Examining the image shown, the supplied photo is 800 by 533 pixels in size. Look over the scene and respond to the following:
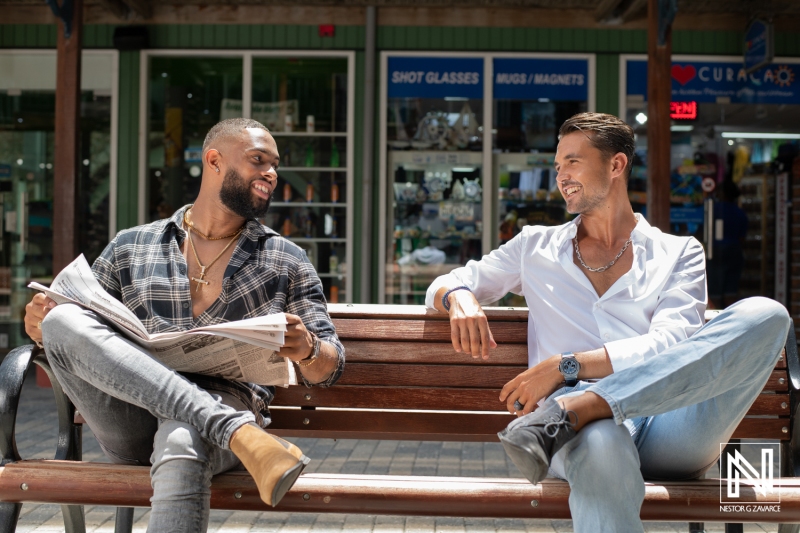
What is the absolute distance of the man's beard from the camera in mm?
2984

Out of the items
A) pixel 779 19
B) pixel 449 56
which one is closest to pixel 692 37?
pixel 779 19

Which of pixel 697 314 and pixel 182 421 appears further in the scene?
pixel 697 314

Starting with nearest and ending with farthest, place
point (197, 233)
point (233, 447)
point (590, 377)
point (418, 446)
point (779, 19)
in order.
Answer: point (233, 447), point (590, 377), point (197, 233), point (418, 446), point (779, 19)

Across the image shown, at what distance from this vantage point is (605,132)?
114 inches

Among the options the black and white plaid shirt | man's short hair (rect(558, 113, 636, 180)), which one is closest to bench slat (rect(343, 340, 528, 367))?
the black and white plaid shirt

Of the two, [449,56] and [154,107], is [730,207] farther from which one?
[154,107]

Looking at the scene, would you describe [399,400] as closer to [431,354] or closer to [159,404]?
[431,354]

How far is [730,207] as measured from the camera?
31.0ft

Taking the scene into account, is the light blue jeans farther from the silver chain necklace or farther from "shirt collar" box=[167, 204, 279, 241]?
"shirt collar" box=[167, 204, 279, 241]

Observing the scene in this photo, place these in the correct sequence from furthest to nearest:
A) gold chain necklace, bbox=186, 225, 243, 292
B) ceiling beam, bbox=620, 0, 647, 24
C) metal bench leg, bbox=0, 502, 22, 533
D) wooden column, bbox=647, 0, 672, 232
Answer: ceiling beam, bbox=620, 0, 647, 24 → wooden column, bbox=647, 0, 672, 232 → gold chain necklace, bbox=186, 225, 243, 292 → metal bench leg, bbox=0, 502, 22, 533

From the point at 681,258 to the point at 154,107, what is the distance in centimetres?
755

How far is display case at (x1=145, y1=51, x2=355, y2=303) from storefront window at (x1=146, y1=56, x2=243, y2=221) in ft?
0.04

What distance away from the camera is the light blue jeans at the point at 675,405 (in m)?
2.14

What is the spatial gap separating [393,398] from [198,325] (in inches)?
30.4
